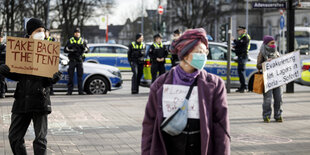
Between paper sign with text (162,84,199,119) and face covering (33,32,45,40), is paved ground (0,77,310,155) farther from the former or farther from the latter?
paper sign with text (162,84,199,119)

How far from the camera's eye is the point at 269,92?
10812mm

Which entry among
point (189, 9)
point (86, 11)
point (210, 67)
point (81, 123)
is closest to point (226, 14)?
point (189, 9)

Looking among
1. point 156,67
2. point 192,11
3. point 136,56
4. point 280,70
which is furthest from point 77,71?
point 192,11

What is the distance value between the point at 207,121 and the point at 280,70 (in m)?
7.65

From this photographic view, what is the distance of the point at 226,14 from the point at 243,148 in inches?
2528

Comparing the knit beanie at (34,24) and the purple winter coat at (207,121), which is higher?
the knit beanie at (34,24)

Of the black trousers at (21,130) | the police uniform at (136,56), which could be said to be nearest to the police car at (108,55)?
the police uniform at (136,56)

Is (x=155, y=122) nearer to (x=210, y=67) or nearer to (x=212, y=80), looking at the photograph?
(x=212, y=80)

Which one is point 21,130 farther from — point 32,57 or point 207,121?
point 207,121

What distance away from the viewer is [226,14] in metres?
70.9

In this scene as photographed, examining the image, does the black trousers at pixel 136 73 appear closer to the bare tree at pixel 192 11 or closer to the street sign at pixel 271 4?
the street sign at pixel 271 4

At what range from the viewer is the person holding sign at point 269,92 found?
10641mm

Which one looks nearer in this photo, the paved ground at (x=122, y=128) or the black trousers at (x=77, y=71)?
the paved ground at (x=122, y=128)

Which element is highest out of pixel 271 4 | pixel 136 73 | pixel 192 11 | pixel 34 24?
pixel 192 11
